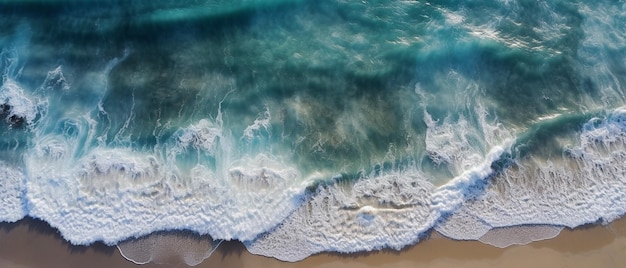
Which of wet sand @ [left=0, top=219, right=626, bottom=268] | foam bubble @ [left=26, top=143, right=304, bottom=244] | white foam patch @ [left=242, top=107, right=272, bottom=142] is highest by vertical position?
white foam patch @ [left=242, top=107, right=272, bottom=142]

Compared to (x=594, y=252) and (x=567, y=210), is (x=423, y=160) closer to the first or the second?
(x=567, y=210)

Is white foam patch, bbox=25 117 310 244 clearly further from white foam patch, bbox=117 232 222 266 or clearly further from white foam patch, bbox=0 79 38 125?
white foam patch, bbox=0 79 38 125

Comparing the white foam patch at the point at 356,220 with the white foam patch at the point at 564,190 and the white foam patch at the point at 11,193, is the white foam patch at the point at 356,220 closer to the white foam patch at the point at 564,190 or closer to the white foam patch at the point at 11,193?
the white foam patch at the point at 564,190

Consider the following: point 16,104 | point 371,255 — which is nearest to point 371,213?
point 371,255

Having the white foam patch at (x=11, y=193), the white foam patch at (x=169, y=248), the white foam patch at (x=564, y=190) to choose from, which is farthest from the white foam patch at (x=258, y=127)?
the white foam patch at (x=11, y=193)

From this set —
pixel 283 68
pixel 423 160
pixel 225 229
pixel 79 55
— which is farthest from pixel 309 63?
pixel 79 55

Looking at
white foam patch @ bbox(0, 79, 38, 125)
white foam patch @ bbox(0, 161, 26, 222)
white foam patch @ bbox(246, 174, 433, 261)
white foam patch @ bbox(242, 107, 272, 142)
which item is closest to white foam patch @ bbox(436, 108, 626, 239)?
white foam patch @ bbox(246, 174, 433, 261)

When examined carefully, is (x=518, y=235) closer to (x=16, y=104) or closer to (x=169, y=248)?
(x=169, y=248)
